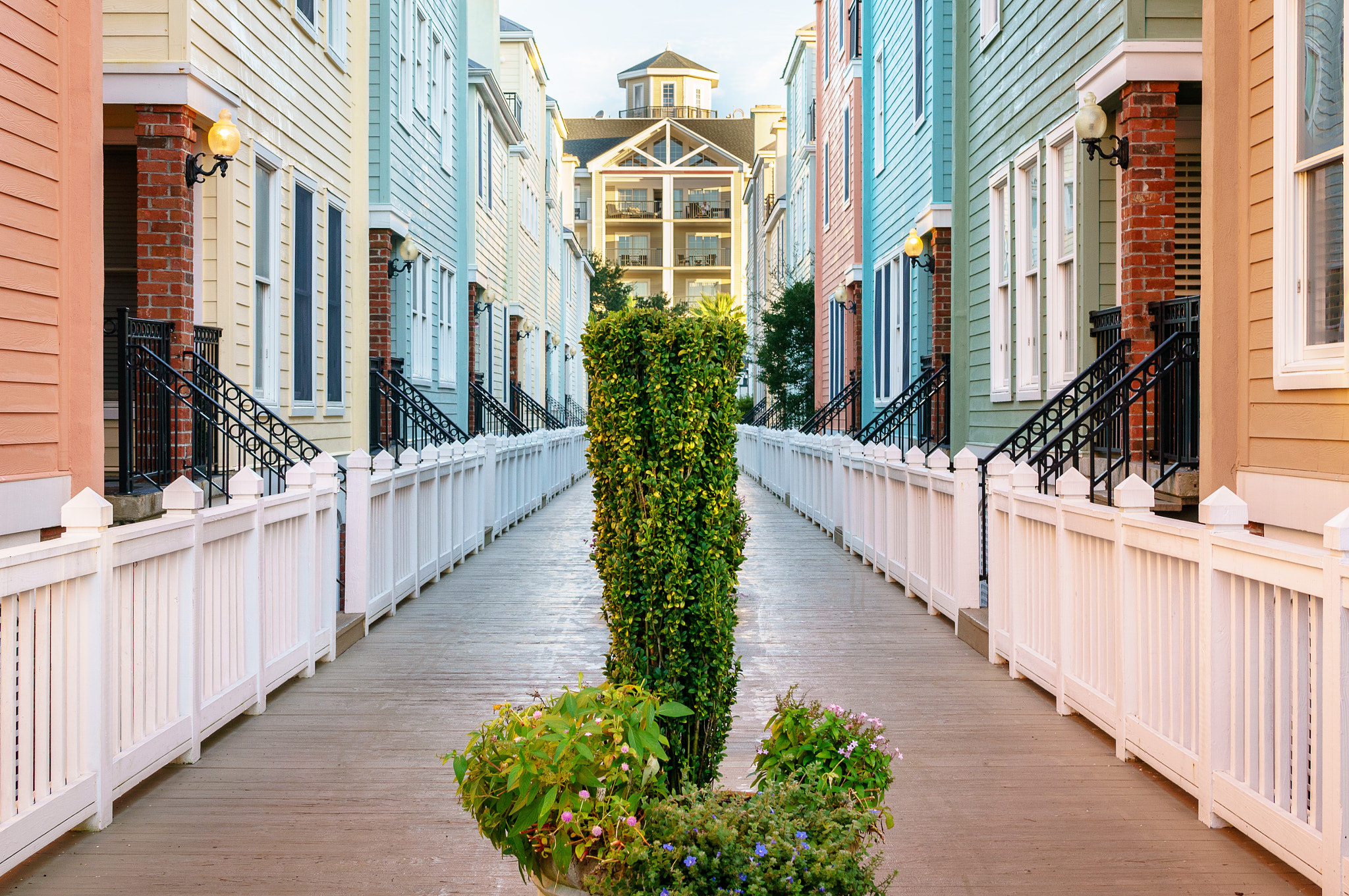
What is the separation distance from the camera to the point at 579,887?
3.37 metres

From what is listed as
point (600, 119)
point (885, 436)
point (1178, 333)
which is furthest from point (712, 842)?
point (600, 119)

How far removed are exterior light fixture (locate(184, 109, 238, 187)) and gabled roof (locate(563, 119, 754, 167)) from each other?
6950cm

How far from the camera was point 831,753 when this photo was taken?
3852mm

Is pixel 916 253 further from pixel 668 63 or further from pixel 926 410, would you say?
pixel 668 63

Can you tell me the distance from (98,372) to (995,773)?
17.8 feet

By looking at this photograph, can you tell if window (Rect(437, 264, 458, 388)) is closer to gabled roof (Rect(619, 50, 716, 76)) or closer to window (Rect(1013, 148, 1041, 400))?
window (Rect(1013, 148, 1041, 400))

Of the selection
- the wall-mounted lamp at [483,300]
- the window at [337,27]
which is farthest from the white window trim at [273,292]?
the wall-mounted lamp at [483,300]

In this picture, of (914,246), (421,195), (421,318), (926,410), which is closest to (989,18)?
(914,246)

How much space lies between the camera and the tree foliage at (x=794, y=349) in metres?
29.5

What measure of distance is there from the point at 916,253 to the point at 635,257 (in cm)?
5612

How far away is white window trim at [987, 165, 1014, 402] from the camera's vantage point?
498 inches

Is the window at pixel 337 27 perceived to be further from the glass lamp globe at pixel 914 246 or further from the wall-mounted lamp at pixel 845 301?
the wall-mounted lamp at pixel 845 301

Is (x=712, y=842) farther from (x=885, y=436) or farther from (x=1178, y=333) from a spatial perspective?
(x=885, y=436)

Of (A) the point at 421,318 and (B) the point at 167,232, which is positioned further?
(A) the point at 421,318
